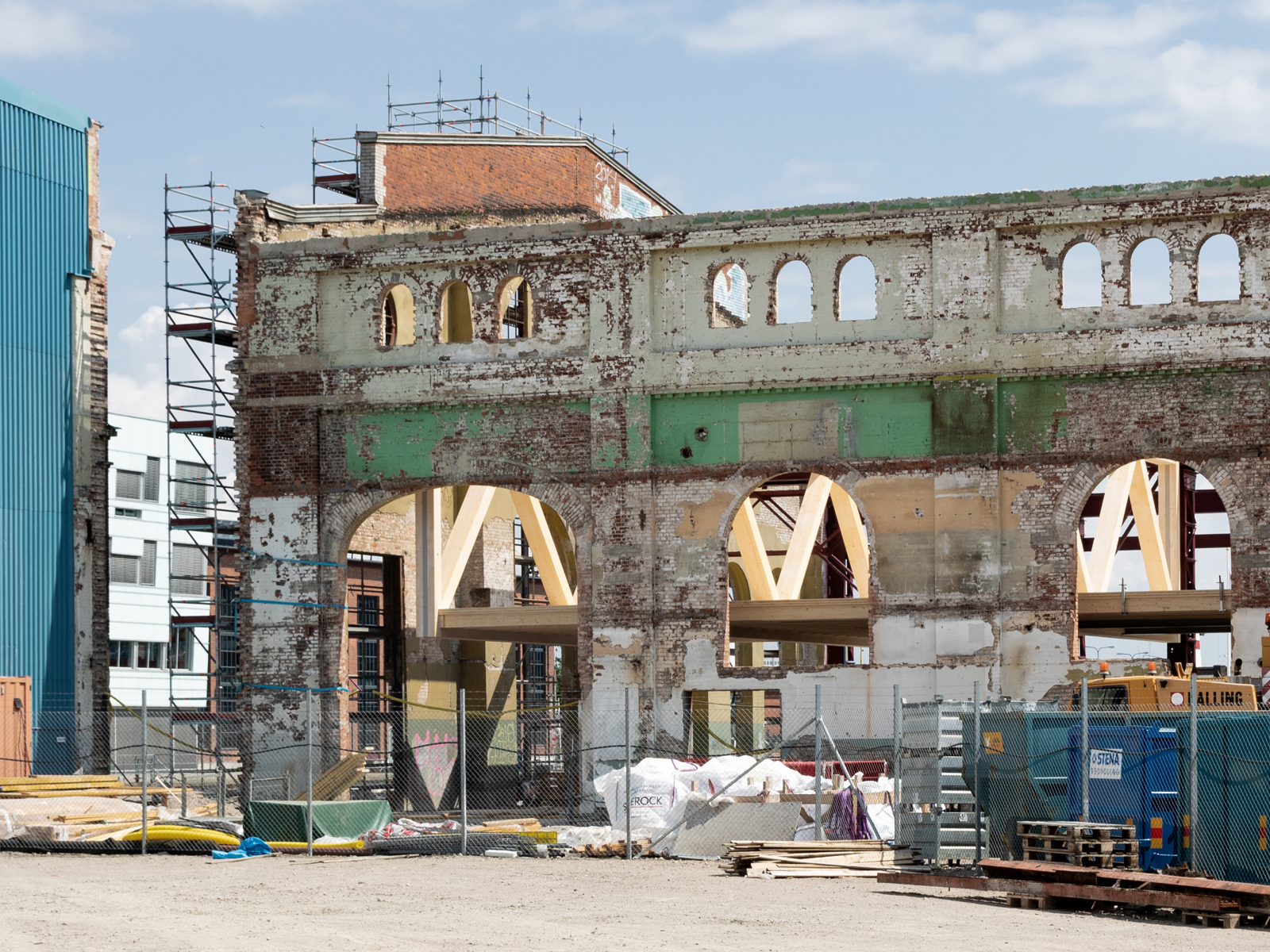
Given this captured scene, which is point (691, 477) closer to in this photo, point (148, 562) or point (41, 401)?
point (41, 401)

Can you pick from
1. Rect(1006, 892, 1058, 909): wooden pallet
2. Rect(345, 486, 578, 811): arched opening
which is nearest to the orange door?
Rect(345, 486, 578, 811): arched opening

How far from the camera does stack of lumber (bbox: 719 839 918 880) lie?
64.8 ft

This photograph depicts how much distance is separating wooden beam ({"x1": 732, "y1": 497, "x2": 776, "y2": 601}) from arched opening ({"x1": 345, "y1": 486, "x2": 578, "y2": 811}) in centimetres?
329

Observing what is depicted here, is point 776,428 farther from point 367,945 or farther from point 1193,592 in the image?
point 367,945

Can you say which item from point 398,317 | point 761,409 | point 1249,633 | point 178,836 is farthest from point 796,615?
point 178,836

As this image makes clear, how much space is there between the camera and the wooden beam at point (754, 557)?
31.9 m

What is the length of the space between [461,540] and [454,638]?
1855mm

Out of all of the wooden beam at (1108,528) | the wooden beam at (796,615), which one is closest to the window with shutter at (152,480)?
the wooden beam at (796,615)

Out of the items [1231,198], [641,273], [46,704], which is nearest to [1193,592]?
[1231,198]

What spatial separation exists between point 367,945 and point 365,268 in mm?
18015

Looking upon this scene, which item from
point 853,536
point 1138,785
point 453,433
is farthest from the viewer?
point 853,536

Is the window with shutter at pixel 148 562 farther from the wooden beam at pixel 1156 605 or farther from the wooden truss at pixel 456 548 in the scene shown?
the wooden beam at pixel 1156 605

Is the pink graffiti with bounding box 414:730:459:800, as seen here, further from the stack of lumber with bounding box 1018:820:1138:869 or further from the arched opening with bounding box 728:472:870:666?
the stack of lumber with bounding box 1018:820:1138:869

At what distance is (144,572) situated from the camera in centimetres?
6506
